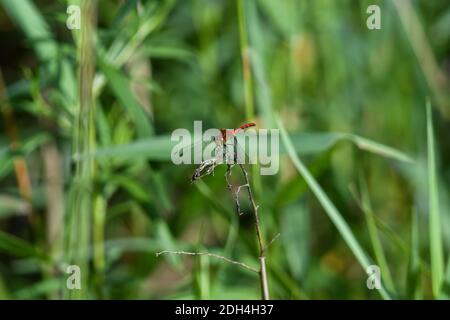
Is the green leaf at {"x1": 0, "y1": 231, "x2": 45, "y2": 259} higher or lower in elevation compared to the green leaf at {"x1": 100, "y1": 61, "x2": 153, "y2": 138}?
lower

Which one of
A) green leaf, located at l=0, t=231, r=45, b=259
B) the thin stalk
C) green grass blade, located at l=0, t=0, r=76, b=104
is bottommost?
green leaf, located at l=0, t=231, r=45, b=259

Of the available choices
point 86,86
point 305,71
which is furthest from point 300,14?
point 86,86

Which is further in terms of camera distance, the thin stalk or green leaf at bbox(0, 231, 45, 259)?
green leaf at bbox(0, 231, 45, 259)

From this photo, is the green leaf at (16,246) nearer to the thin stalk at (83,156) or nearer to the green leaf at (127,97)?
the thin stalk at (83,156)

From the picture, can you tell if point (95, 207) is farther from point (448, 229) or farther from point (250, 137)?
point (448, 229)

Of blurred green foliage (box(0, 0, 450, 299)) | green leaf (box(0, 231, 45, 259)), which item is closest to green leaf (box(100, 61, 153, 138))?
blurred green foliage (box(0, 0, 450, 299))

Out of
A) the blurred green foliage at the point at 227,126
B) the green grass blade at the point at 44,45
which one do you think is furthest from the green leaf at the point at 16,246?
the green grass blade at the point at 44,45

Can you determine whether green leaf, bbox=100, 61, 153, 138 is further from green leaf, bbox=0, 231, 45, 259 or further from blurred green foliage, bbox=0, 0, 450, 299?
green leaf, bbox=0, 231, 45, 259

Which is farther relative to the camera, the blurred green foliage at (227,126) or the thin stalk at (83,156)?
the blurred green foliage at (227,126)

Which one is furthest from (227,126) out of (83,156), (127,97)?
(83,156)
